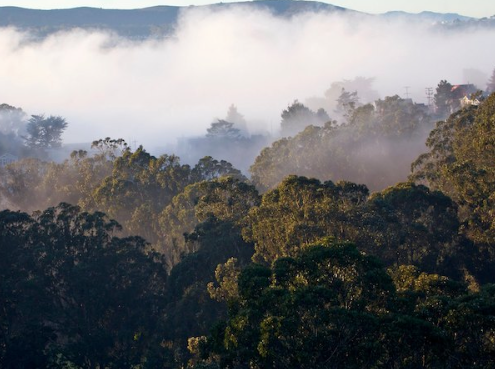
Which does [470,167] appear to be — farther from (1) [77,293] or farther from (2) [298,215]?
(1) [77,293]

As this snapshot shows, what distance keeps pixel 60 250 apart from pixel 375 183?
33.3 m

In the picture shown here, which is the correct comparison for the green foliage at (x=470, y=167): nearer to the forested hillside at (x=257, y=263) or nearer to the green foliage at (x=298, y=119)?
the forested hillside at (x=257, y=263)

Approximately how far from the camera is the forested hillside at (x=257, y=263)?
19250mm

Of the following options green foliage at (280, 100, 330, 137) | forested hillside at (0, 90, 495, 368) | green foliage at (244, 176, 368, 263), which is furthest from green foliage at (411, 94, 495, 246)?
green foliage at (280, 100, 330, 137)

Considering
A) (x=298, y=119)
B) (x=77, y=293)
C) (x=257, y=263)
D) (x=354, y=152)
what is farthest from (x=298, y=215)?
(x=298, y=119)

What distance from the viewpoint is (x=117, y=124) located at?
180 metres

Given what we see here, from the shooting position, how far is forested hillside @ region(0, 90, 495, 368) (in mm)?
19250

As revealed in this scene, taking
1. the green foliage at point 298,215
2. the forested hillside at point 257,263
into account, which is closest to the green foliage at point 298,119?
the forested hillside at point 257,263

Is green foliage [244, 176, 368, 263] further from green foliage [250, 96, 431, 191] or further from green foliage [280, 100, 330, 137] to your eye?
green foliage [280, 100, 330, 137]

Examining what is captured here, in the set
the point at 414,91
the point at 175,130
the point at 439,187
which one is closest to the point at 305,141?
the point at 439,187

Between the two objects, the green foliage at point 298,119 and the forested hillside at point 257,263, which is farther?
the green foliage at point 298,119

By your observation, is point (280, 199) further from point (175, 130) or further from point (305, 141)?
point (175, 130)

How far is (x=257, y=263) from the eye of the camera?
27891 mm

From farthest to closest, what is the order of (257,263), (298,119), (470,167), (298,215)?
1. (298,119)
2. (470,167)
3. (298,215)
4. (257,263)
